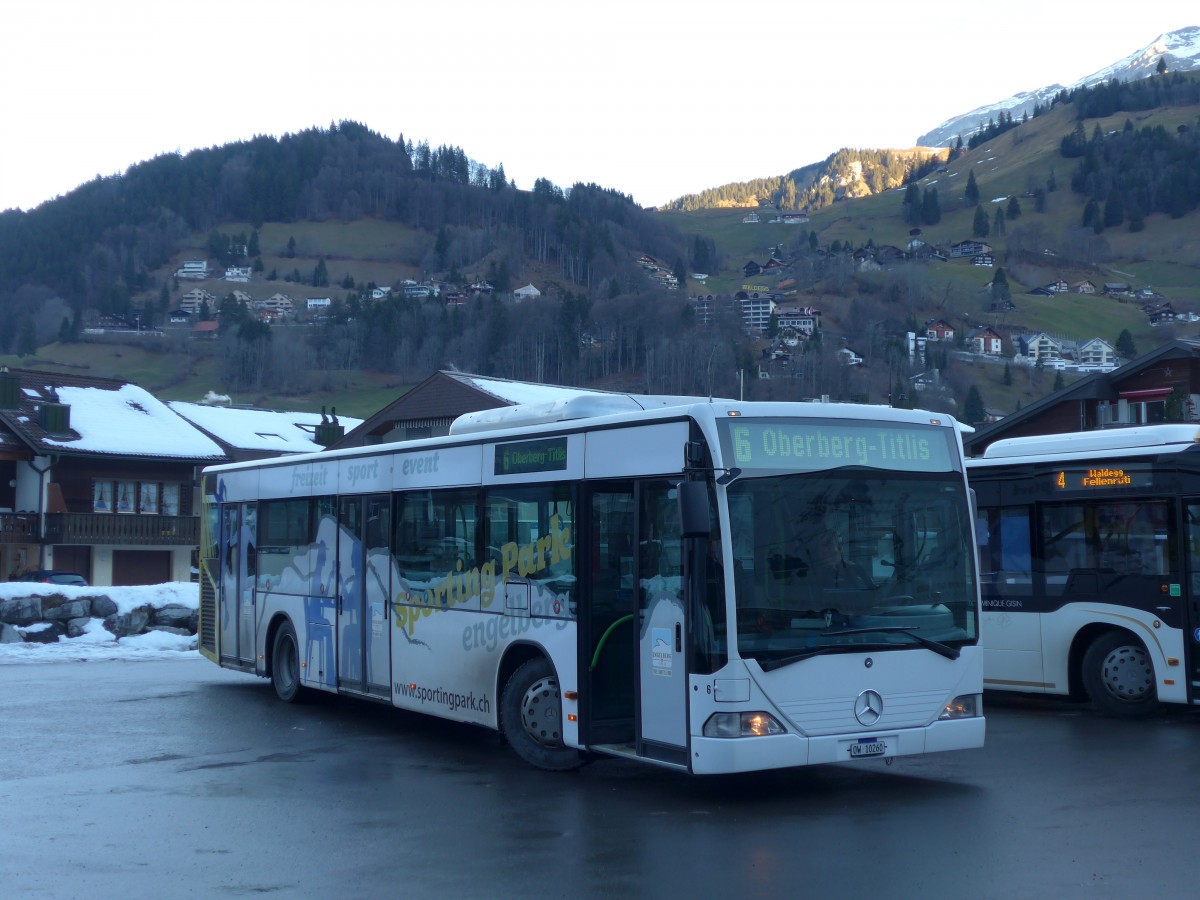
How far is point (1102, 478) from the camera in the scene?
1414 centimetres

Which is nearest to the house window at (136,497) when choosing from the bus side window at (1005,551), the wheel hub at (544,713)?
the bus side window at (1005,551)

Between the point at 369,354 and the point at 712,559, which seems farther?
the point at 369,354

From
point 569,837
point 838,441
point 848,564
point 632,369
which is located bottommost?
point 569,837

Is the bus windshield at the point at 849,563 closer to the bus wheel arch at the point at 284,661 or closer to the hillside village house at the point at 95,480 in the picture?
the bus wheel arch at the point at 284,661

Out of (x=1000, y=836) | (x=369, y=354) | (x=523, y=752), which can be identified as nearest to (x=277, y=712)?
(x=523, y=752)

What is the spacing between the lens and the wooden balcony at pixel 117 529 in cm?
5153

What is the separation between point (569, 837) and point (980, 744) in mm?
3369

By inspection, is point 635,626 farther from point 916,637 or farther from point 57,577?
point 57,577

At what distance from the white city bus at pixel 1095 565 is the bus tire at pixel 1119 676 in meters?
0.01

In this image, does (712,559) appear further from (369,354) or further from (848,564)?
(369,354)

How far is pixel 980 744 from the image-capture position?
9.88m

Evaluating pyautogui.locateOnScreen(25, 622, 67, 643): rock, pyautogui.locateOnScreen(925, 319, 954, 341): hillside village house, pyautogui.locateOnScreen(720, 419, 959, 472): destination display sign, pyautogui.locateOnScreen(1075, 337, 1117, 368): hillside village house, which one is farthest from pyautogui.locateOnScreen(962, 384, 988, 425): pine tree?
pyautogui.locateOnScreen(720, 419, 959, 472): destination display sign

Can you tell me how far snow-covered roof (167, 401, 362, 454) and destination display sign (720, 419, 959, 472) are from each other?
180 ft

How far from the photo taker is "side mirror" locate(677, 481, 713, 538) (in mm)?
8758
